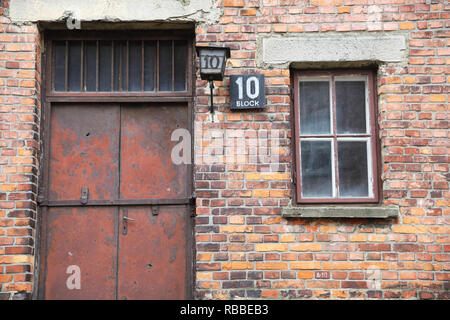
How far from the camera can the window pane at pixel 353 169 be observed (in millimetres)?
5449

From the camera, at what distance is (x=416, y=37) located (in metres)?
5.47

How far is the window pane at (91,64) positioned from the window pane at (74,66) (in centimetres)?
8

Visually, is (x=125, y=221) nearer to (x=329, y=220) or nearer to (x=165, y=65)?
(x=165, y=65)

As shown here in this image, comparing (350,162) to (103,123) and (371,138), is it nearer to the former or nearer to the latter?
(371,138)

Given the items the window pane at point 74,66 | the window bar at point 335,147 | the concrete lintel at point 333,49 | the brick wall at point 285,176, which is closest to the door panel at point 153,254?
the brick wall at point 285,176

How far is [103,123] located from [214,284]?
1.90 m

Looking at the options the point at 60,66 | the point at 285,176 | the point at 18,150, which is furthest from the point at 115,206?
the point at 285,176

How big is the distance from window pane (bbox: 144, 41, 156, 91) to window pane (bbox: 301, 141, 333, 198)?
1.61 metres

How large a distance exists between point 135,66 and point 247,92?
1.20m

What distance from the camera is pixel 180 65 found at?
5727 mm

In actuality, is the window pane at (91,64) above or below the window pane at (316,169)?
above

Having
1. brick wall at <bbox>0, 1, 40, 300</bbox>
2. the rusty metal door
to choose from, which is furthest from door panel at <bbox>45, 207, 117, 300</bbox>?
brick wall at <bbox>0, 1, 40, 300</bbox>

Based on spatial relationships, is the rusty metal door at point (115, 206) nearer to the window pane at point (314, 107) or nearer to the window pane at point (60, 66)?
the window pane at point (60, 66)
